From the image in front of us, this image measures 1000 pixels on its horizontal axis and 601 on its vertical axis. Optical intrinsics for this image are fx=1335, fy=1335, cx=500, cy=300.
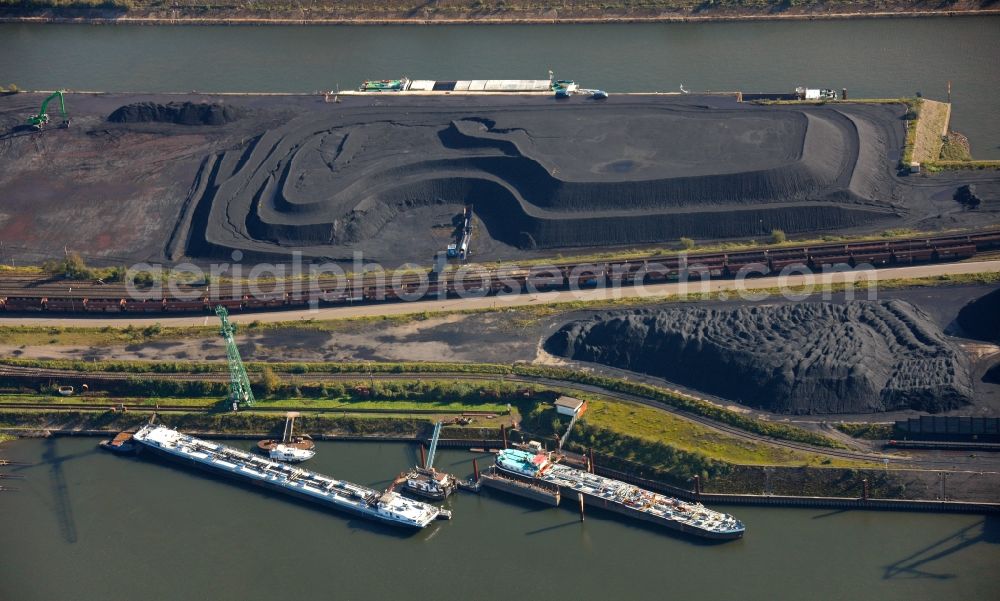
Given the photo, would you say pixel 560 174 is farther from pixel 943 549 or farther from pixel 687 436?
pixel 943 549

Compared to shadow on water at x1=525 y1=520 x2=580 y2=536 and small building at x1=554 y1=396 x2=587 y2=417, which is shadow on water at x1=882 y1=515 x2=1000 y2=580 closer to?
shadow on water at x1=525 y1=520 x2=580 y2=536

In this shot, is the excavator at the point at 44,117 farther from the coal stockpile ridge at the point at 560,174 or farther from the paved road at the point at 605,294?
the paved road at the point at 605,294

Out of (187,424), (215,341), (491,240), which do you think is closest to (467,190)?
(491,240)

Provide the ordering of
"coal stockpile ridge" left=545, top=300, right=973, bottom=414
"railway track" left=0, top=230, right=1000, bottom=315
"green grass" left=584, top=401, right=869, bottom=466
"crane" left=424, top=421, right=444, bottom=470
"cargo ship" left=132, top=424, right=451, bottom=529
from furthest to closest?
"railway track" left=0, top=230, right=1000, bottom=315 < "crane" left=424, top=421, right=444, bottom=470 < "coal stockpile ridge" left=545, top=300, right=973, bottom=414 < "green grass" left=584, top=401, right=869, bottom=466 < "cargo ship" left=132, top=424, right=451, bottom=529

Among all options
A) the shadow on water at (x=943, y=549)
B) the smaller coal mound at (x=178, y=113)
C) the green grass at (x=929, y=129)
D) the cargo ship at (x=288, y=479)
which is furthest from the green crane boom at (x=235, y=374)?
the green grass at (x=929, y=129)

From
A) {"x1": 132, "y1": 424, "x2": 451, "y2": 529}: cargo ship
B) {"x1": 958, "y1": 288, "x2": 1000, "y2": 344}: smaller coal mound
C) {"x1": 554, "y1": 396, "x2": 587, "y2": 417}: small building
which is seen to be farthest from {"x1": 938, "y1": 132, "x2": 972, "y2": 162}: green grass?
{"x1": 132, "y1": 424, "x2": 451, "y2": 529}: cargo ship

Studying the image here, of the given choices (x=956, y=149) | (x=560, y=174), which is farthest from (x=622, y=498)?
(x=956, y=149)
